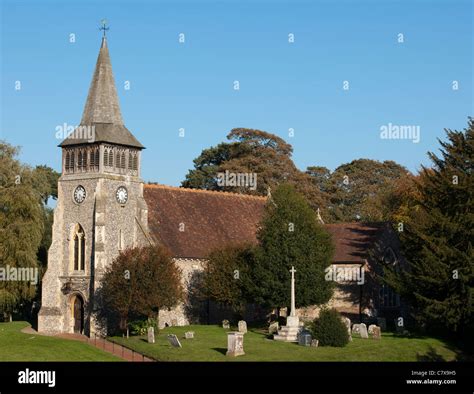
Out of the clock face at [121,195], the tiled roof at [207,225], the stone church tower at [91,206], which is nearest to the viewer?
the stone church tower at [91,206]

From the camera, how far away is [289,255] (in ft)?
169

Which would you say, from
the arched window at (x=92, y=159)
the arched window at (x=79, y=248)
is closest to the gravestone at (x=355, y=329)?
the arched window at (x=79, y=248)

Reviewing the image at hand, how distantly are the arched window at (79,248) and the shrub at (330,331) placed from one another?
55.2 feet

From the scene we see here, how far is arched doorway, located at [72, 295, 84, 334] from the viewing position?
5428 centimetres

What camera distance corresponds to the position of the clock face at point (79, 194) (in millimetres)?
54781

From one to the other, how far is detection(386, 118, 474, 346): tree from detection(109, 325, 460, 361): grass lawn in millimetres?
1918

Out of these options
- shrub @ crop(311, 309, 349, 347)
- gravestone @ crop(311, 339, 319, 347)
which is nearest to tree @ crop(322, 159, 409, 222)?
shrub @ crop(311, 309, 349, 347)

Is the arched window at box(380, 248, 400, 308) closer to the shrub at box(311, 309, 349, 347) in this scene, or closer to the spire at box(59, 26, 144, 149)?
the shrub at box(311, 309, 349, 347)

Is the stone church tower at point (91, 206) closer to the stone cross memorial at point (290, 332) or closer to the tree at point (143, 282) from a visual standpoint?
the tree at point (143, 282)
